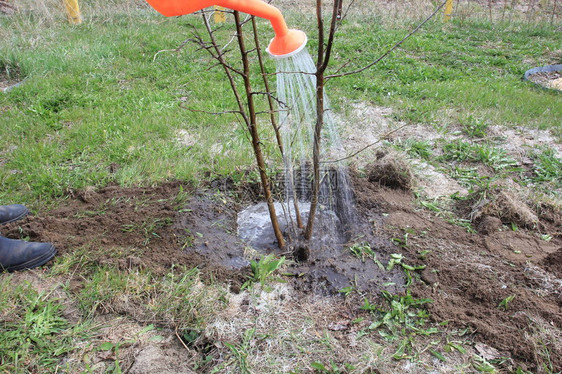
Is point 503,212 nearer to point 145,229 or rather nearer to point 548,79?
point 145,229

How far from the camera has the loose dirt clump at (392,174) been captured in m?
3.24

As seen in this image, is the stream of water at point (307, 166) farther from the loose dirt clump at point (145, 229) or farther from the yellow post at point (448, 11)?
the yellow post at point (448, 11)

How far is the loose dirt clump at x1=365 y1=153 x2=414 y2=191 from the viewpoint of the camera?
3.24 meters

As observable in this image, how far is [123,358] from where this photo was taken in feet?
6.15

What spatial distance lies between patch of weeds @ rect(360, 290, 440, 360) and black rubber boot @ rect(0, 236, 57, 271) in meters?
1.93

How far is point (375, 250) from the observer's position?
2582 mm

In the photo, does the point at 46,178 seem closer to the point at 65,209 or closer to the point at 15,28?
the point at 65,209

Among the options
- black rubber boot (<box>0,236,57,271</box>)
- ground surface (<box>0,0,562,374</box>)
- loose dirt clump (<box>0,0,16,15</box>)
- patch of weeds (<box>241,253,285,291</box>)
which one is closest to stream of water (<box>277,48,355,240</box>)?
ground surface (<box>0,0,562,374</box>)

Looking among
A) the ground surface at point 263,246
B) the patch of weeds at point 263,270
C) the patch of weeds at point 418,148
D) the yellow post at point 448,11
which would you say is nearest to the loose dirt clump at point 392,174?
the ground surface at point 263,246

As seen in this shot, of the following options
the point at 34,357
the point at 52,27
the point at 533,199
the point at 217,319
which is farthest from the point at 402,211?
the point at 52,27

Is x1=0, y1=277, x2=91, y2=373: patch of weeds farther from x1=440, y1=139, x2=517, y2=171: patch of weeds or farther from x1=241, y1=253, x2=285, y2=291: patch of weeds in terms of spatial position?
x1=440, y1=139, x2=517, y2=171: patch of weeds

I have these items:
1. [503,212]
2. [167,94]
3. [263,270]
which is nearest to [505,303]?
[503,212]

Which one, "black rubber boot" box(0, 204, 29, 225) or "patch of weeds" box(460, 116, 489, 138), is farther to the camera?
"patch of weeds" box(460, 116, 489, 138)

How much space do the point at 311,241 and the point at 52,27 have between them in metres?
7.18
